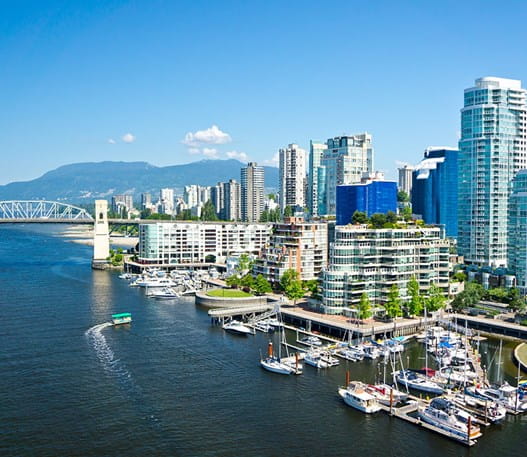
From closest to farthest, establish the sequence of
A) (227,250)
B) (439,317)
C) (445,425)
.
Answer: (445,425) → (439,317) → (227,250)

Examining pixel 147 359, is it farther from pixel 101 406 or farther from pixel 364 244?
pixel 364 244

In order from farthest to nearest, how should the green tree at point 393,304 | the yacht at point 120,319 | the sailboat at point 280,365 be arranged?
the yacht at point 120,319, the green tree at point 393,304, the sailboat at point 280,365

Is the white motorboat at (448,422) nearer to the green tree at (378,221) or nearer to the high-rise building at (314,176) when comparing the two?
the green tree at (378,221)

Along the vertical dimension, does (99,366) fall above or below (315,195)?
below

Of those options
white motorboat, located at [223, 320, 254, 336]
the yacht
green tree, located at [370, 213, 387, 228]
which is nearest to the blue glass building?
green tree, located at [370, 213, 387, 228]

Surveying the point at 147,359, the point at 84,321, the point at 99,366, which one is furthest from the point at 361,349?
the point at 84,321

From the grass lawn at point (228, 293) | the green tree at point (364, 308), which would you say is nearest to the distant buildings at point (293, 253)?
the grass lawn at point (228, 293)
